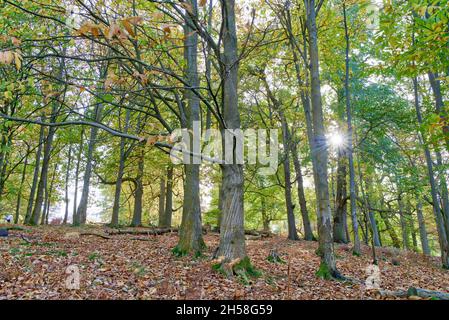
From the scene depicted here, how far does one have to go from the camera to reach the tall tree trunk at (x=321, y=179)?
5.79m

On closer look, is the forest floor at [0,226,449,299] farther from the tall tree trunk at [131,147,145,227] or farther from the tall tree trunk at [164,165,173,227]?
the tall tree trunk at [164,165,173,227]

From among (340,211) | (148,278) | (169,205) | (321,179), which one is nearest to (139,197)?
(169,205)

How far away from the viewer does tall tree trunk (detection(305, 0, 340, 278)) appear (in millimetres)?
5785

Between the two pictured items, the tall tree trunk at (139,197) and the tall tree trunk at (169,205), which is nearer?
the tall tree trunk at (139,197)

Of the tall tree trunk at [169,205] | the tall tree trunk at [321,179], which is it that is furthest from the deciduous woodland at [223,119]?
the tall tree trunk at [169,205]

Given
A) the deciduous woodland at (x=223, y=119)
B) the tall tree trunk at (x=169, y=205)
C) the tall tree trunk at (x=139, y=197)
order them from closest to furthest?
the deciduous woodland at (x=223, y=119), the tall tree trunk at (x=139, y=197), the tall tree trunk at (x=169, y=205)

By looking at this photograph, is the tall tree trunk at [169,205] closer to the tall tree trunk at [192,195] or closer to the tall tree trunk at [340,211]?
the tall tree trunk at [192,195]

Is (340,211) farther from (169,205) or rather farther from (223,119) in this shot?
(223,119)

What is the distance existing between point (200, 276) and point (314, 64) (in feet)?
17.8

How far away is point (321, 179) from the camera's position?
241 inches

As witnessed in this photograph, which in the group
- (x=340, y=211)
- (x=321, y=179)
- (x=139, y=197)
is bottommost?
(x=340, y=211)

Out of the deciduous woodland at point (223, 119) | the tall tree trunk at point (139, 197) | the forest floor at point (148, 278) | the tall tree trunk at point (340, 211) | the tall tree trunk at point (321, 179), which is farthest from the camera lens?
the tall tree trunk at point (139, 197)

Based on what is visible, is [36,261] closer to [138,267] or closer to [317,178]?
[138,267]

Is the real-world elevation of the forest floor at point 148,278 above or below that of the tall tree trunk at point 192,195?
below
